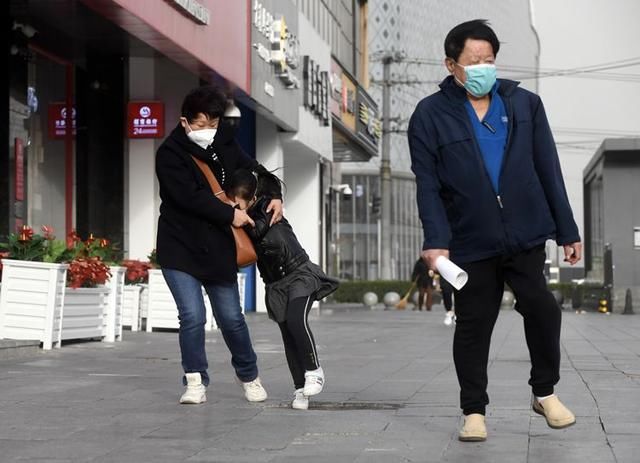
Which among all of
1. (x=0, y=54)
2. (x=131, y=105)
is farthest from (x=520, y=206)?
(x=131, y=105)

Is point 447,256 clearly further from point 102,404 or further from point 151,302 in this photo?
point 151,302

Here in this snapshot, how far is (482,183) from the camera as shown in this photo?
6.16 metres

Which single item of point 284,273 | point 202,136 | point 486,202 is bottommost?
point 284,273

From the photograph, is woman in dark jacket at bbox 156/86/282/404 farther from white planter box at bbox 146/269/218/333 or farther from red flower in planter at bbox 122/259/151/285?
red flower in planter at bbox 122/259/151/285

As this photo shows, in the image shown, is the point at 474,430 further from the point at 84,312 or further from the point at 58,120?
the point at 58,120

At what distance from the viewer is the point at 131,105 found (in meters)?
21.8

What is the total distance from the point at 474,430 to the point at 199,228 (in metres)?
2.27

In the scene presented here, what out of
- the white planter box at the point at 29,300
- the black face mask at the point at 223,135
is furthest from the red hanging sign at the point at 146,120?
the black face mask at the point at 223,135

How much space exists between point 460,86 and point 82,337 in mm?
8681

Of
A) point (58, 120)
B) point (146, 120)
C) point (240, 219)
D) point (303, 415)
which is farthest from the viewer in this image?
point (146, 120)

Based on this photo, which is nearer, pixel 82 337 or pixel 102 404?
pixel 102 404

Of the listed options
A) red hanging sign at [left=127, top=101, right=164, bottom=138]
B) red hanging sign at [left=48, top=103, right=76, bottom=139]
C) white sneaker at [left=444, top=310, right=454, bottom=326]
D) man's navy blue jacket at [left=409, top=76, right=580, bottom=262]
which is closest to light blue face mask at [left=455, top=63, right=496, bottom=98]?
man's navy blue jacket at [left=409, top=76, right=580, bottom=262]

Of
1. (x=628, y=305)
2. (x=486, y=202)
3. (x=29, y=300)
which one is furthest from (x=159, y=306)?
(x=628, y=305)

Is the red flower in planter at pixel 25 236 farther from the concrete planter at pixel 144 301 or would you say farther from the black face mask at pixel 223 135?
the black face mask at pixel 223 135
